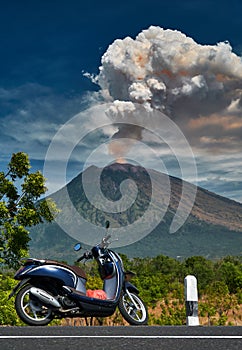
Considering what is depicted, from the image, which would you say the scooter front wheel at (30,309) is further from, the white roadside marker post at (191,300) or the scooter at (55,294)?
the white roadside marker post at (191,300)

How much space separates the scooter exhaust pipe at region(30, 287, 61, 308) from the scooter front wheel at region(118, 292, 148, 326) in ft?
3.19

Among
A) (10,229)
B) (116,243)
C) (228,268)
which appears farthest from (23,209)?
(228,268)

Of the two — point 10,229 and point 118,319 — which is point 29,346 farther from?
point 118,319

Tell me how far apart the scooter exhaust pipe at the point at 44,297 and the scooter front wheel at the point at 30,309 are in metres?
0.07

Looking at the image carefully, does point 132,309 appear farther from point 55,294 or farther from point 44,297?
point 44,297

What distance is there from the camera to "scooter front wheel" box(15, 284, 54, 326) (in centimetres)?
708

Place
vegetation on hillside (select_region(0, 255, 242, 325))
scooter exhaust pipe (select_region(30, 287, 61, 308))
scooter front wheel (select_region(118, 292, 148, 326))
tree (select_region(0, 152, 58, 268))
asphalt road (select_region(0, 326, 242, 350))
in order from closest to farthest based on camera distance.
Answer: asphalt road (select_region(0, 326, 242, 350)) < scooter exhaust pipe (select_region(30, 287, 61, 308)) < scooter front wheel (select_region(118, 292, 148, 326)) < tree (select_region(0, 152, 58, 268)) < vegetation on hillside (select_region(0, 255, 242, 325))

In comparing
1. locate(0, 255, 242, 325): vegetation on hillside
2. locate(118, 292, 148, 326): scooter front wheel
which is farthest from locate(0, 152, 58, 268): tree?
locate(118, 292, 148, 326): scooter front wheel

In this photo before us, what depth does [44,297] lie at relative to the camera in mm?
7102

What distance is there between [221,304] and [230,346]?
148 ft

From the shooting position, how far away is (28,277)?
7.17 metres

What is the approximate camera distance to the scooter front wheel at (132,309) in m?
7.60

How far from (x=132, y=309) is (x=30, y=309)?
1470 millimetres

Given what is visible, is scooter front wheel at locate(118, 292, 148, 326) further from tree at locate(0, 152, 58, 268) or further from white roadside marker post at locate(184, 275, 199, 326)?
tree at locate(0, 152, 58, 268)
